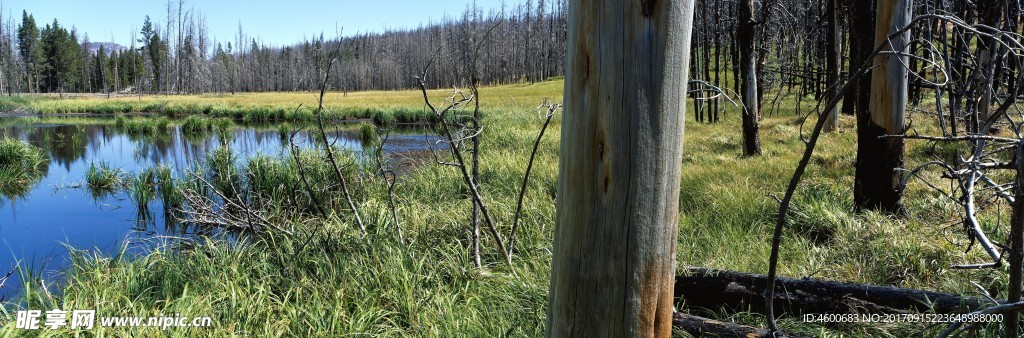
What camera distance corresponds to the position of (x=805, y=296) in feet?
10.4

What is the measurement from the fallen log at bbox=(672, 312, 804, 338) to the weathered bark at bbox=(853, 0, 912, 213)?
313cm

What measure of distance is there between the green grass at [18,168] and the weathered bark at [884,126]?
13.1m

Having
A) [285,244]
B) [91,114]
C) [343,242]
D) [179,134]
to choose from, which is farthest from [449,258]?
[91,114]

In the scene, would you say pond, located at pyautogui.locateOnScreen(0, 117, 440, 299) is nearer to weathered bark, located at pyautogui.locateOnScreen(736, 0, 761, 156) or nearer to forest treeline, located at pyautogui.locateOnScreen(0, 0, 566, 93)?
weathered bark, located at pyautogui.locateOnScreen(736, 0, 761, 156)

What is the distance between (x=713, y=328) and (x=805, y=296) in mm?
695

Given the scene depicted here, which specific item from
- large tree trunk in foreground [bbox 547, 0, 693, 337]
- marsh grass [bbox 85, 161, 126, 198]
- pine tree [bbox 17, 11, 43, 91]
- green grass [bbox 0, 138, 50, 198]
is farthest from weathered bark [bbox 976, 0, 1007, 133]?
pine tree [bbox 17, 11, 43, 91]

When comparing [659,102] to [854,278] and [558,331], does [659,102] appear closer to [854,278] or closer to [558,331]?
[558,331]

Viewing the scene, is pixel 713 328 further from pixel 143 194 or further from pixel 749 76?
pixel 143 194

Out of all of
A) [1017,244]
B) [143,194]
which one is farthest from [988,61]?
[143,194]

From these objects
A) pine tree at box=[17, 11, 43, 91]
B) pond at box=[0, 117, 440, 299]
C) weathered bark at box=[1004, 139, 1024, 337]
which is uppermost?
pine tree at box=[17, 11, 43, 91]

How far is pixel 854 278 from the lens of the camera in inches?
150

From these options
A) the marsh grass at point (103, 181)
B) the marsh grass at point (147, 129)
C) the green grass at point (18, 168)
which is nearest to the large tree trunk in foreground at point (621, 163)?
the marsh grass at point (103, 181)

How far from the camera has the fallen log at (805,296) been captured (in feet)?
9.48

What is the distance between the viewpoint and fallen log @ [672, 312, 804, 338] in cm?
264
